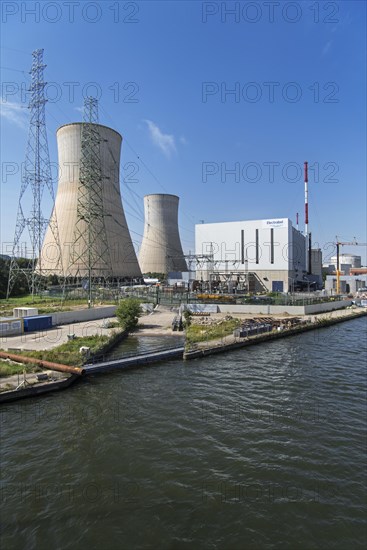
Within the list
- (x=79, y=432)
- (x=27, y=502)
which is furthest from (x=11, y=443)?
(x=27, y=502)

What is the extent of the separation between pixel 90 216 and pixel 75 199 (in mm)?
6906

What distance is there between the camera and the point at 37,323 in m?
21.9

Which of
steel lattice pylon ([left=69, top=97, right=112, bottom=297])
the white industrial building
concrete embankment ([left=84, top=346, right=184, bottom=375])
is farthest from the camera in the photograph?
the white industrial building

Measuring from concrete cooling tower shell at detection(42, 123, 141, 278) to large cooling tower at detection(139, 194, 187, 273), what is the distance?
17.7 m

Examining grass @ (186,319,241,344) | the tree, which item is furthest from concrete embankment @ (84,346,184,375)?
the tree

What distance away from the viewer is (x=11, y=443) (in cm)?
854

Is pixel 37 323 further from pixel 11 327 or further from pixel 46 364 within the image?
pixel 46 364

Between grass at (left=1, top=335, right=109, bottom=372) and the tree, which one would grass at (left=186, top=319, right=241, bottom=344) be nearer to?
the tree

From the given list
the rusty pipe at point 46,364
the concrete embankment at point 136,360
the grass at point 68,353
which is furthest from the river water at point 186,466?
the grass at point 68,353

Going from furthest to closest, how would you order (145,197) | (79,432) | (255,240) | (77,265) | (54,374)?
(145,197)
(255,240)
(77,265)
(54,374)
(79,432)

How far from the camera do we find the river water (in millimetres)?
5824

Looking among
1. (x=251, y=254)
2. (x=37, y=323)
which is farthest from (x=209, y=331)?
(x=251, y=254)

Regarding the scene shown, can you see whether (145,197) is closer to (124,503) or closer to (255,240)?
(255,240)

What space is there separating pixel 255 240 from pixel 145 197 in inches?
859
